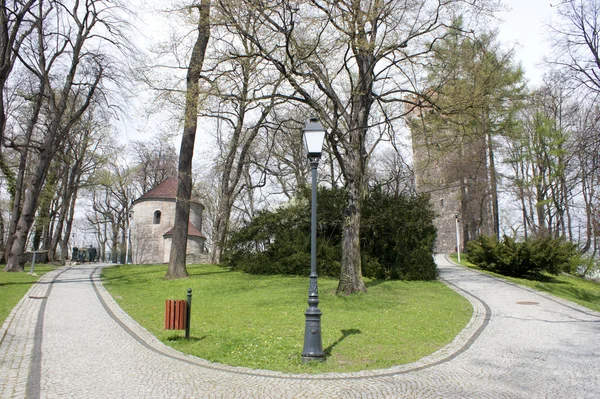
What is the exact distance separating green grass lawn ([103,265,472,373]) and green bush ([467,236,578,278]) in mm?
5246

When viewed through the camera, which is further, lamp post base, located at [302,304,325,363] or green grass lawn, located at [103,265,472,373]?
green grass lawn, located at [103,265,472,373]

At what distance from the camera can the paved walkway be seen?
5.21 metres

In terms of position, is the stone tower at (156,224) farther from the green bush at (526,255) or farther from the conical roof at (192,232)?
the green bush at (526,255)

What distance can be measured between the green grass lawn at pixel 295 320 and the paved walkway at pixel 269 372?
406mm

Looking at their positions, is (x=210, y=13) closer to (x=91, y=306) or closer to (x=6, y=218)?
(x=91, y=306)

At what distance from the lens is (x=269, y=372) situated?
6102mm

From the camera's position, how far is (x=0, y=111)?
14953 mm

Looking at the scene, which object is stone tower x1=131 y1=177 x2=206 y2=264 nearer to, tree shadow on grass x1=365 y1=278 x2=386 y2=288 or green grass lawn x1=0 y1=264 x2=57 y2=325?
green grass lawn x1=0 y1=264 x2=57 y2=325

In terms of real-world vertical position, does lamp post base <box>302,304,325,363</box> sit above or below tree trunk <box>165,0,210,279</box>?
below

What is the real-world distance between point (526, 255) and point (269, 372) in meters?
16.4

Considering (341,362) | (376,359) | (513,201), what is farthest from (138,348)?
(513,201)

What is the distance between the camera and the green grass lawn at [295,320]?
6.95 m

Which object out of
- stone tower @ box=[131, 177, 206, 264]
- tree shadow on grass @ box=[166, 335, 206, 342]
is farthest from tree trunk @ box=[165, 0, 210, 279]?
stone tower @ box=[131, 177, 206, 264]

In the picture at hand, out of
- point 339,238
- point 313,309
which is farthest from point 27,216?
point 313,309
